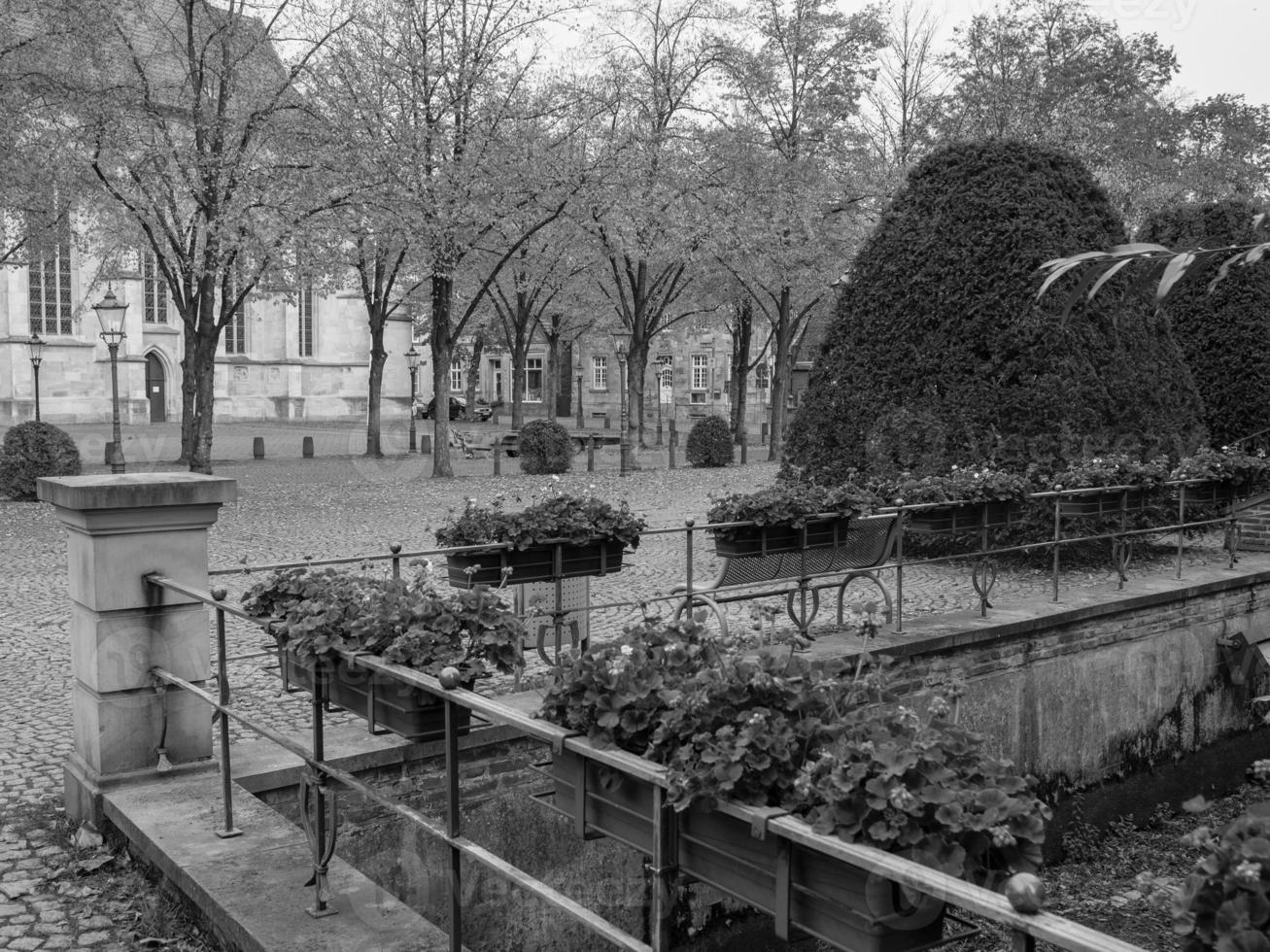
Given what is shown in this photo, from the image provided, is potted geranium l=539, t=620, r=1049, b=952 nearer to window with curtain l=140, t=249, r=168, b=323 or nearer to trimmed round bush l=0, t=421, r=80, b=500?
trimmed round bush l=0, t=421, r=80, b=500

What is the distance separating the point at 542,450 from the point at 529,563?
59.7 feet

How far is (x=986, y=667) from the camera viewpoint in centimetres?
858

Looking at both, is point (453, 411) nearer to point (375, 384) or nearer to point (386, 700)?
point (375, 384)

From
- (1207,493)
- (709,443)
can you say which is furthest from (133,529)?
(709,443)

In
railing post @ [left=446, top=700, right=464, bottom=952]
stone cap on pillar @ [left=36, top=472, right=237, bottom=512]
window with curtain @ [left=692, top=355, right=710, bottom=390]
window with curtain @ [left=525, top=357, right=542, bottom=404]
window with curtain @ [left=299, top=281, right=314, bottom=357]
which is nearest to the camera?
railing post @ [left=446, top=700, right=464, bottom=952]

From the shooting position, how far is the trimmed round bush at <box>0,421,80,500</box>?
18.1 m

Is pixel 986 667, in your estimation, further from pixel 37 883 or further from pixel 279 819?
pixel 37 883

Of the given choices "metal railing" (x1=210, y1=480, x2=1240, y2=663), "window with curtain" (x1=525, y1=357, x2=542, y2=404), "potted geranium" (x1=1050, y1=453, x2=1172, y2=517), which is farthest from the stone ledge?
"window with curtain" (x1=525, y1=357, x2=542, y2=404)

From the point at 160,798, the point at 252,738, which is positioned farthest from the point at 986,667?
the point at 160,798

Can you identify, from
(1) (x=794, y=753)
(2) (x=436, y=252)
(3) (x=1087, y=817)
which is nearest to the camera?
(1) (x=794, y=753)

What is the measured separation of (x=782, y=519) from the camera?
26.1 ft

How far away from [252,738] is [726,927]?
2.87 metres

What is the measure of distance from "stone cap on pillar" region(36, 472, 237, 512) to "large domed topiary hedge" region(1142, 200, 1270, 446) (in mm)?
14612

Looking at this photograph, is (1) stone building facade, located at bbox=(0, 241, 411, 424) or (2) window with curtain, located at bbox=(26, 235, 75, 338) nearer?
(1) stone building facade, located at bbox=(0, 241, 411, 424)
